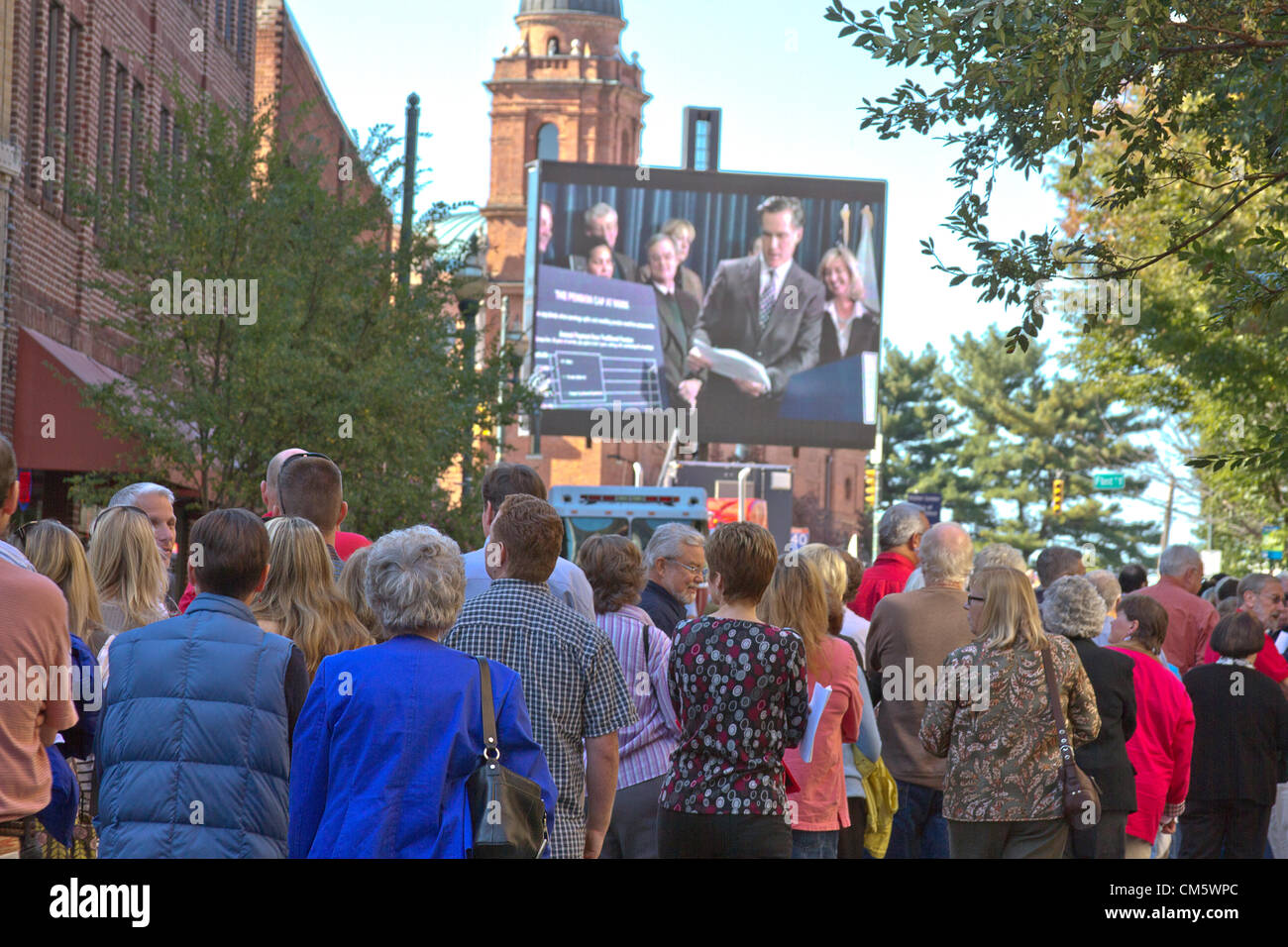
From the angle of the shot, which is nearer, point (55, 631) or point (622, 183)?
point (55, 631)

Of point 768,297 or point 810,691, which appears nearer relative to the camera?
point 810,691

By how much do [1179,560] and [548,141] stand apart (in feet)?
241

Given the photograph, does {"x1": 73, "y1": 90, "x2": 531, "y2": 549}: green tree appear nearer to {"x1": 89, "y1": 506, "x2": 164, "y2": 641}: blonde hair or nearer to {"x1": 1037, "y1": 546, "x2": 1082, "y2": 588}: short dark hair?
Result: {"x1": 1037, "y1": 546, "x2": 1082, "y2": 588}: short dark hair

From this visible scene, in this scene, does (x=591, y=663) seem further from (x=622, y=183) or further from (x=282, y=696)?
(x=622, y=183)

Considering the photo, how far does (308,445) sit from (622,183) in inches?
1011

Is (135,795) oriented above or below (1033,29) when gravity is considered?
Result: below

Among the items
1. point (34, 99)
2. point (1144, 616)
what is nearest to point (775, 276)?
point (34, 99)

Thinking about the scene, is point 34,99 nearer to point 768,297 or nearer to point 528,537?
point 528,537

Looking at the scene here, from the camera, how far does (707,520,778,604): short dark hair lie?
6.09m

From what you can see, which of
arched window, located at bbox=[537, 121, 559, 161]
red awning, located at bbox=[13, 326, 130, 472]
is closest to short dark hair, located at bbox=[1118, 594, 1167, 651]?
red awning, located at bbox=[13, 326, 130, 472]

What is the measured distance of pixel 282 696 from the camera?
16.0 feet

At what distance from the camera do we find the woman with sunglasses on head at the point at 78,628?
564cm

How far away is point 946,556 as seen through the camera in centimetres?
798
